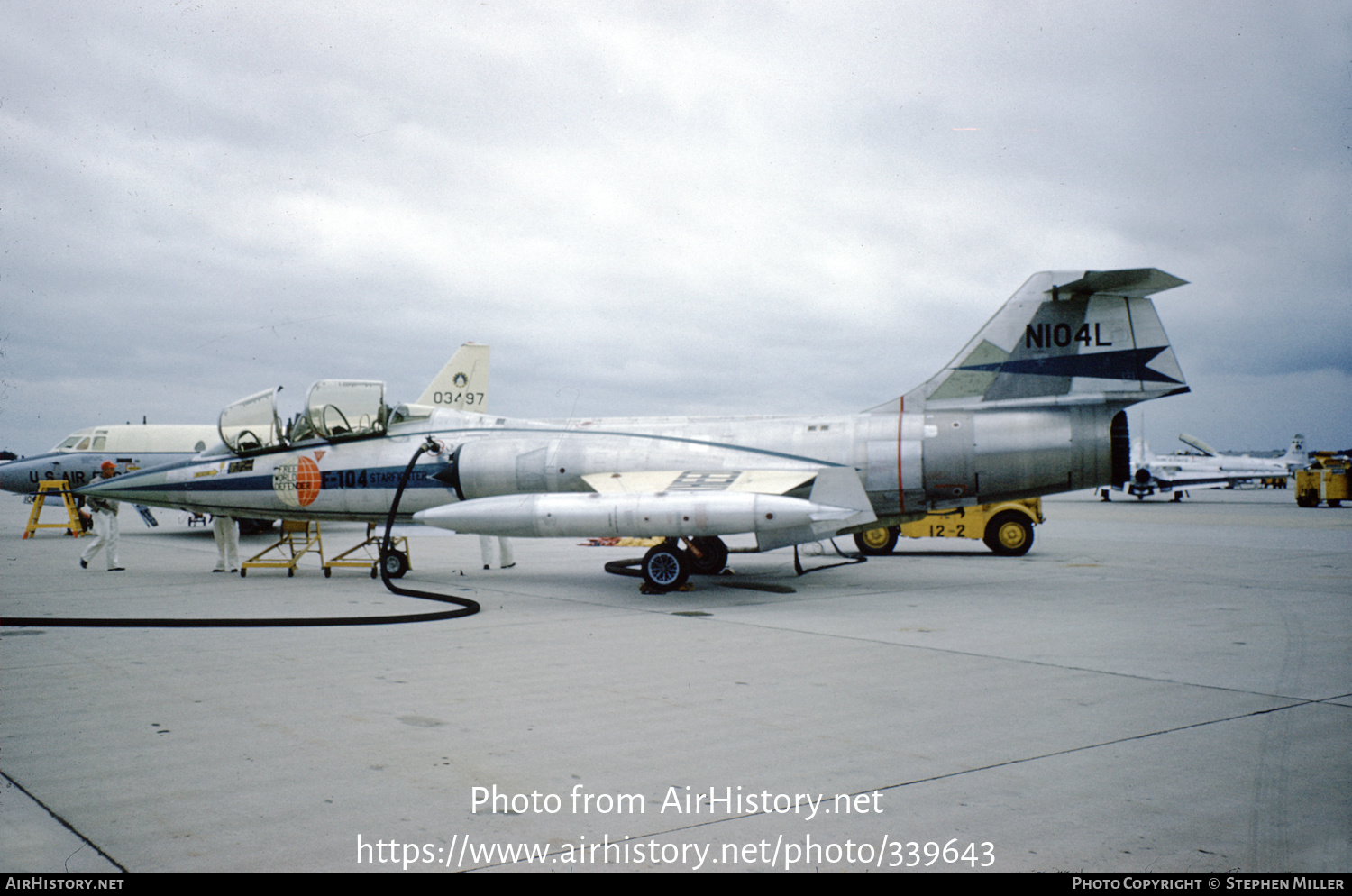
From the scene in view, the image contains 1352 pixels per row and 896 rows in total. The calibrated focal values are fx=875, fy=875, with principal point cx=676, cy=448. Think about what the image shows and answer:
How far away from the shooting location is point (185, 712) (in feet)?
16.3

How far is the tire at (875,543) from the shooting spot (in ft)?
53.0

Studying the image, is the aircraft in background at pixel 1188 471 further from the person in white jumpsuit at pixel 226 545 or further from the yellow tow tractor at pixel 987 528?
the person in white jumpsuit at pixel 226 545

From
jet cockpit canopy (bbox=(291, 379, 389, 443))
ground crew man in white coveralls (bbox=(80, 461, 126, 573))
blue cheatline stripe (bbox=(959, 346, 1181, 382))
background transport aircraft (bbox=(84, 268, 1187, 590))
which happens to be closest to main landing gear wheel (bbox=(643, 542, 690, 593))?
background transport aircraft (bbox=(84, 268, 1187, 590))

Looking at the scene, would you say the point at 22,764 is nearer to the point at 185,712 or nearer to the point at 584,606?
the point at 185,712

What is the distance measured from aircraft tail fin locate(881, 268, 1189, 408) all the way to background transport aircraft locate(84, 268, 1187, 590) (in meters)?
0.02

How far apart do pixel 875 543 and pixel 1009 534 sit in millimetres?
2396

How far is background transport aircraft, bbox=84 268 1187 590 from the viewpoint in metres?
10.1

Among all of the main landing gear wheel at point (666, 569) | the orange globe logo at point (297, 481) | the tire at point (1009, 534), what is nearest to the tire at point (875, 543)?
the tire at point (1009, 534)

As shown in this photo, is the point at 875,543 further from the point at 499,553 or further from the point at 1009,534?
the point at 499,553

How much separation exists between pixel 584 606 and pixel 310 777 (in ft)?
18.9

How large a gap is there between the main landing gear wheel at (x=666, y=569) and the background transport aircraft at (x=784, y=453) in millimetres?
16

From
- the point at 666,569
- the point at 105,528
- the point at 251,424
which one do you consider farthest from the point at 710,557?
the point at 105,528

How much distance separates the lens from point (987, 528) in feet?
52.6

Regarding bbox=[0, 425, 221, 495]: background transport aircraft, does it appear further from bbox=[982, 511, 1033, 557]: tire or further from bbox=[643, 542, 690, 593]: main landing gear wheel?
bbox=[982, 511, 1033, 557]: tire
